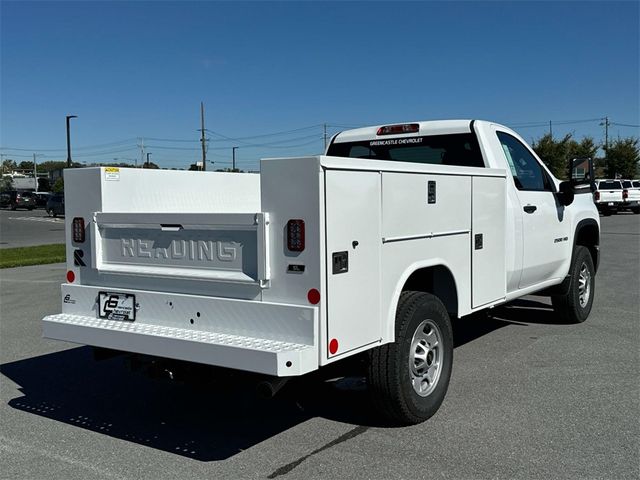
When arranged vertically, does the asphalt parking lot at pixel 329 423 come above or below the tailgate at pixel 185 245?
below

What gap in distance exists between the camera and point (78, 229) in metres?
4.93

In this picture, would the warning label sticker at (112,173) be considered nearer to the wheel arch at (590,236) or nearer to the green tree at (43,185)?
the wheel arch at (590,236)

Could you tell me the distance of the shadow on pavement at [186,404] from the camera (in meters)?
4.59

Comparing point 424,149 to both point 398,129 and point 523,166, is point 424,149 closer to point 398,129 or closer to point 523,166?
point 398,129

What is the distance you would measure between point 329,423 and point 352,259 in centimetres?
153

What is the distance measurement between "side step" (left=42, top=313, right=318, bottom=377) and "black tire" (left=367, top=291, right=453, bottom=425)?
2.57 ft

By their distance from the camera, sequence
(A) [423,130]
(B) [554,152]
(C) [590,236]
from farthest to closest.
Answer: (B) [554,152] < (C) [590,236] < (A) [423,130]

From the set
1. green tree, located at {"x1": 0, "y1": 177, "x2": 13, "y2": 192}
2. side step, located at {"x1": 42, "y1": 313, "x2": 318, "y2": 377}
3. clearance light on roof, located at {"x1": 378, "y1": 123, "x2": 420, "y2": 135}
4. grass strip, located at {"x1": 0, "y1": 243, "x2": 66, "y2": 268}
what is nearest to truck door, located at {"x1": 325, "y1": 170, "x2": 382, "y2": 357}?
side step, located at {"x1": 42, "y1": 313, "x2": 318, "y2": 377}

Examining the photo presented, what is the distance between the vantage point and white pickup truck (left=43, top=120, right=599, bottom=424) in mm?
3814

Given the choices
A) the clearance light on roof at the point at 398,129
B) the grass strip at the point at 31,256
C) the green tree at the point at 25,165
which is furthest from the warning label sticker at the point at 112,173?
the green tree at the point at 25,165

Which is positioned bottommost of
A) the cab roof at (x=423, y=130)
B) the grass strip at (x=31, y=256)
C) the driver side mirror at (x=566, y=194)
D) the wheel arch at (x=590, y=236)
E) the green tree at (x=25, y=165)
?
the grass strip at (x=31, y=256)

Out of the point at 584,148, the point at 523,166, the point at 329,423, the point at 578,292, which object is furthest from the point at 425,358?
the point at 584,148

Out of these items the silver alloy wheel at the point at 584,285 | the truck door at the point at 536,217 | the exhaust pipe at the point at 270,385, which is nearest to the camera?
the exhaust pipe at the point at 270,385

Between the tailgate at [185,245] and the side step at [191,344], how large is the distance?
14.0 inches
